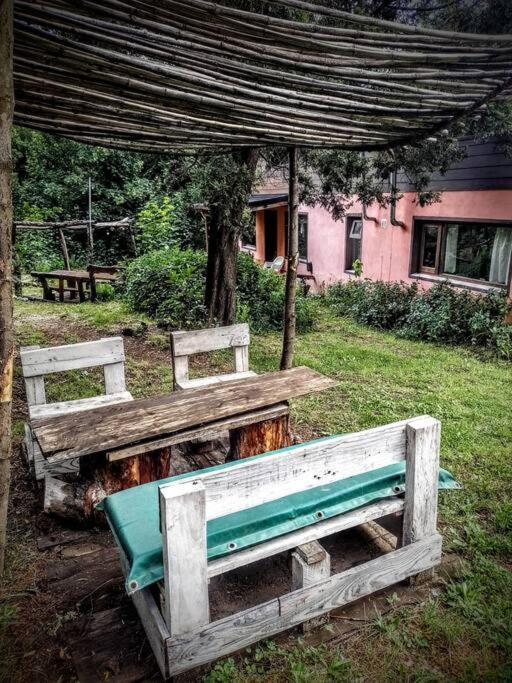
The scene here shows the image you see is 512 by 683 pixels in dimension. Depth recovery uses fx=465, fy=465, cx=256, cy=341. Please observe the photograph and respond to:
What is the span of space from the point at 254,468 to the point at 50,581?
1737 millimetres

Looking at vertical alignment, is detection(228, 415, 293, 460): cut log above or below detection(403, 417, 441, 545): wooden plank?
below

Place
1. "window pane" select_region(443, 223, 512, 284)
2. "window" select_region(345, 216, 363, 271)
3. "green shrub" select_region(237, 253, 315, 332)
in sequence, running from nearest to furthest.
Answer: "window pane" select_region(443, 223, 512, 284)
"green shrub" select_region(237, 253, 315, 332)
"window" select_region(345, 216, 363, 271)

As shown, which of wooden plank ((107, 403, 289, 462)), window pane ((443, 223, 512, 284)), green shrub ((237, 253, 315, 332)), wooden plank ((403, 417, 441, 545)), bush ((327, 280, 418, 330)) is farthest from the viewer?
bush ((327, 280, 418, 330))

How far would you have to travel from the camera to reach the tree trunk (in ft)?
22.7

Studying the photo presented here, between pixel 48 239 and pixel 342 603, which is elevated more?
pixel 48 239

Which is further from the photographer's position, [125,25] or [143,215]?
[143,215]

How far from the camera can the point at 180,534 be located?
197 cm

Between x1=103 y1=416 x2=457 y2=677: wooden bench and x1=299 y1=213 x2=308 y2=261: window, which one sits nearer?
x1=103 y1=416 x2=457 y2=677: wooden bench

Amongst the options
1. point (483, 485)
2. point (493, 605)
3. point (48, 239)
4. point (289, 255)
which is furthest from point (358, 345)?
point (48, 239)

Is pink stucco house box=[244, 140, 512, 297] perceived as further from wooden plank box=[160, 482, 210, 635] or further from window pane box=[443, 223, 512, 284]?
wooden plank box=[160, 482, 210, 635]

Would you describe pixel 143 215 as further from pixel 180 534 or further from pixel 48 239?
pixel 180 534

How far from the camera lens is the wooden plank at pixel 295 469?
2055 millimetres

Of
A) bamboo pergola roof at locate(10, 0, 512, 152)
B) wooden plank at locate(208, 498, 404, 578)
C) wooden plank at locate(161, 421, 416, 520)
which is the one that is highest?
bamboo pergola roof at locate(10, 0, 512, 152)

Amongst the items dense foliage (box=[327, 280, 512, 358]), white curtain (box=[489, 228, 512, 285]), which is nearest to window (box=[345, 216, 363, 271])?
dense foliage (box=[327, 280, 512, 358])
